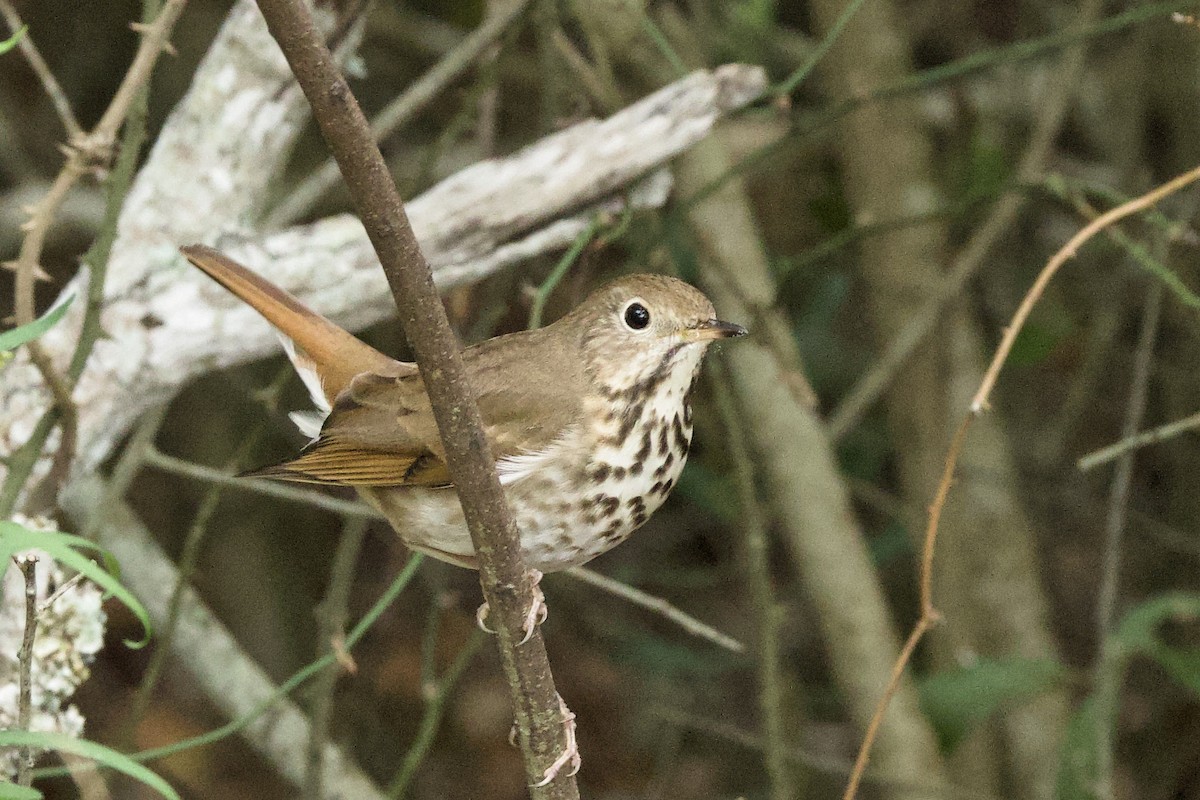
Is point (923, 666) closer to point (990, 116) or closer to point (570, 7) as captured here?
point (990, 116)

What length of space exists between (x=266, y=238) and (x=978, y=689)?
1.87m

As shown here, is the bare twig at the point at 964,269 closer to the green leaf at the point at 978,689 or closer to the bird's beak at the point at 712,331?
the green leaf at the point at 978,689

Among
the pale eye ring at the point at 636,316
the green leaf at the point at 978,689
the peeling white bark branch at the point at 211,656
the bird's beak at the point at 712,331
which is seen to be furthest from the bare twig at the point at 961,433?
the peeling white bark branch at the point at 211,656

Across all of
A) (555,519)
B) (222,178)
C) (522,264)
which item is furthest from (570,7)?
(555,519)

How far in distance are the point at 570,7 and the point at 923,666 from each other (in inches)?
98.0

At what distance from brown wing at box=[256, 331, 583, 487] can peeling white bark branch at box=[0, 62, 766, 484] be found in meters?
0.25

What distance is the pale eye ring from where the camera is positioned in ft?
9.01

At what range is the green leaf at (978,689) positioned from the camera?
11.4 feet

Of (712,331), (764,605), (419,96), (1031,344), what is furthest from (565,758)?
(1031,344)

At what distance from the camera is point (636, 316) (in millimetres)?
2758

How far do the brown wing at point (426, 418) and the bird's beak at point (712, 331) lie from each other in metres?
0.22

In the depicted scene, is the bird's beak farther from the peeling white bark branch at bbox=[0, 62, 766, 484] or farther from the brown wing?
the peeling white bark branch at bbox=[0, 62, 766, 484]

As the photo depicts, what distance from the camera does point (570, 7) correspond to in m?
3.66

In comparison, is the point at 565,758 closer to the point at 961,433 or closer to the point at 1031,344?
the point at 961,433
